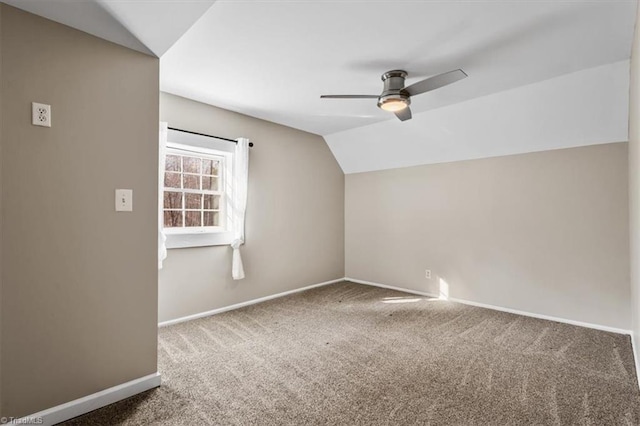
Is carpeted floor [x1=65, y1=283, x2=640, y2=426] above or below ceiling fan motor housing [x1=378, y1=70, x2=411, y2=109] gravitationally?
below

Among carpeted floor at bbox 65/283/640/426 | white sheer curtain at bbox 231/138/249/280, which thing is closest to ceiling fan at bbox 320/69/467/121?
white sheer curtain at bbox 231/138/249/280

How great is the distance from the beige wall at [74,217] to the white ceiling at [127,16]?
71 millimetres

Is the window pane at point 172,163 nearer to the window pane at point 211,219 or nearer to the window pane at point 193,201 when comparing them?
the window pane at point 193,201

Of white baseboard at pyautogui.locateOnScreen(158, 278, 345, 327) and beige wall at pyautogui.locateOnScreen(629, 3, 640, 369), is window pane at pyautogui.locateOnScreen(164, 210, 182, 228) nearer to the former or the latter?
white baseboard at pyautogui.locateOnScreen(158, 278, 345, 327)

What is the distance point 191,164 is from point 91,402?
8.21 ft

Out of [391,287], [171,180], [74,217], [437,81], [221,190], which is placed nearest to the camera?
[74,217]

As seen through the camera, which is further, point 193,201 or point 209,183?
point 209,183

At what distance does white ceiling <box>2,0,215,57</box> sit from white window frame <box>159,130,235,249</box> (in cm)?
148

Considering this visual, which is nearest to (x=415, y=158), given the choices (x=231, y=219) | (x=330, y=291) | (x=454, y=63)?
(x=454, y=63)

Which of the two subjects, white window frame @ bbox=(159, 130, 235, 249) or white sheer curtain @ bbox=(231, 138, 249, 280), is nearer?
white window frame @ bbox=(159, 130, 235, 249)

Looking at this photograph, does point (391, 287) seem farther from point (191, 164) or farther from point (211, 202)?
point (191, 164)

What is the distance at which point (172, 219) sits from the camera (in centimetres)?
350

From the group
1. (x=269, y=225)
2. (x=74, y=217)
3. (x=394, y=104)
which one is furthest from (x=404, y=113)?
(x=74, y=217)

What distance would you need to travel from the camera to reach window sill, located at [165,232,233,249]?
338 cm
